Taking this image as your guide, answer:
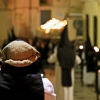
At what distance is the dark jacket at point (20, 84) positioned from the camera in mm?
2156

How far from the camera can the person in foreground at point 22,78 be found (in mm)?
2162

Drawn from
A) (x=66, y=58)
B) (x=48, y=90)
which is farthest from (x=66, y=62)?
(x=48, y=90)

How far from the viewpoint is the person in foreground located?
2162 millimetres

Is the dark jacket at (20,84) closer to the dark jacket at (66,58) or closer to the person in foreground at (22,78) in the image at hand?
the person in foreground at (22,78)

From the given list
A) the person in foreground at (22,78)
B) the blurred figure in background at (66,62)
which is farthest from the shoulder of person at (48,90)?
the blurred figure in background at (66,62)

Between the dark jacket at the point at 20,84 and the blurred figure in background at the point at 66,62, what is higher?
the dark jacket at the point at 20,84

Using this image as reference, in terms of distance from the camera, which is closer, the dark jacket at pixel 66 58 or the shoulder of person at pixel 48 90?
the shoulder of person at pixel 48 90

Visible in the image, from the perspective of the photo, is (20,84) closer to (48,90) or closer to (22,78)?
(22,78)

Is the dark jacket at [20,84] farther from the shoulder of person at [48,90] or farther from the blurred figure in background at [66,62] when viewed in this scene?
the blurred figure in background at [66,62]

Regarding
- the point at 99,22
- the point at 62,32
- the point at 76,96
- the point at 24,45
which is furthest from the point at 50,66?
the point at 24,45

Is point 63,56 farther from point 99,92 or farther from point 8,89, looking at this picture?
point 8,89

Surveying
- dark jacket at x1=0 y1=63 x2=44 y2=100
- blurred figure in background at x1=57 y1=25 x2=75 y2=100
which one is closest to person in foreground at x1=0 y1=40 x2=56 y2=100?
dark jacket at x1=0 y1=63 x2=44 y2=100

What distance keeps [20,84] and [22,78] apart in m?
0.04

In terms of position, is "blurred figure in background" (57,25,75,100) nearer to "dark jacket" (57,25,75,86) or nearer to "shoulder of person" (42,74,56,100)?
"dark jacket" (57,25,75,86)
